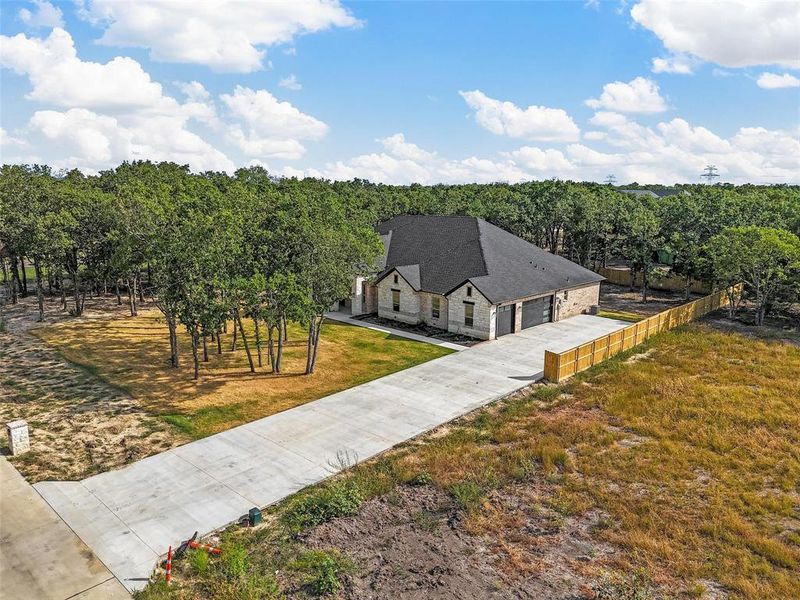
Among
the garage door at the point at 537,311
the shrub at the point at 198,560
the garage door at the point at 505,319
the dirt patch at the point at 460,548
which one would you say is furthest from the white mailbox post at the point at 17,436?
the garage door at the point at 537,311

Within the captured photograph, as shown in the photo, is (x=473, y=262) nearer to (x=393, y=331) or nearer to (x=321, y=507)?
(x=393, y=331)

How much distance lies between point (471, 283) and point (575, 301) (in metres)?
9.90

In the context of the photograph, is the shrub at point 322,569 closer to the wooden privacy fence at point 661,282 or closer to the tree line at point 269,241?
the tree line at point 269,241

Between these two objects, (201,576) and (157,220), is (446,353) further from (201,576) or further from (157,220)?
(201,576)

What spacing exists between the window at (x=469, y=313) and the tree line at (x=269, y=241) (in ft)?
22.1

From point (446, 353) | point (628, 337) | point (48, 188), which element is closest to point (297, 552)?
point (446, 353)

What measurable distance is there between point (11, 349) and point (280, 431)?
1919cm

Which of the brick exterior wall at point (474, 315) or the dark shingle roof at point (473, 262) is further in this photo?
the dark shingle roof at point (473, 262)

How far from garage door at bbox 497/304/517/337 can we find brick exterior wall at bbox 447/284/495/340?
2.22ft

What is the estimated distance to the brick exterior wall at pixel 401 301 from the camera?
36188mm

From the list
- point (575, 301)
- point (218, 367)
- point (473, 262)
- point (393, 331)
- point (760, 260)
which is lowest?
point (218, 367)

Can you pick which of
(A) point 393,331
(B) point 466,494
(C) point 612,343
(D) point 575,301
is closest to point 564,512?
(B) point 466,494

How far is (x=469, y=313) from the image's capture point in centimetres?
3322

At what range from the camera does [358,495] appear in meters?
15.6
